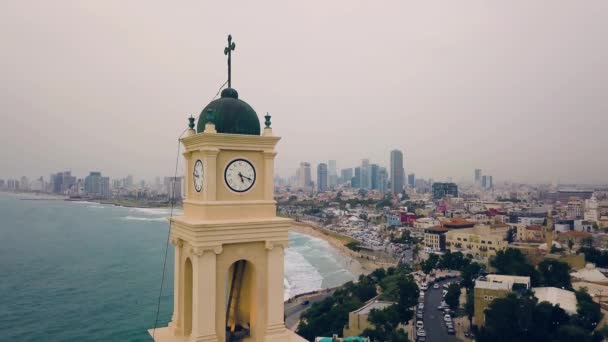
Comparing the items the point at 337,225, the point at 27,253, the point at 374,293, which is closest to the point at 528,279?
the point at 374,293

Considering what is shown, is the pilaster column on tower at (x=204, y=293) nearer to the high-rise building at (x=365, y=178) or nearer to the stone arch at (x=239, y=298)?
the stone arch at (x=239, y=298)

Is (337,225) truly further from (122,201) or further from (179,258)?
(122,201)

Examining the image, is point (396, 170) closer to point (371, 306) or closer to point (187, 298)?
point (371, 306)

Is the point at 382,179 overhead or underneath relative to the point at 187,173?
overhead

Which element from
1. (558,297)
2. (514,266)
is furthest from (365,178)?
(558,297)

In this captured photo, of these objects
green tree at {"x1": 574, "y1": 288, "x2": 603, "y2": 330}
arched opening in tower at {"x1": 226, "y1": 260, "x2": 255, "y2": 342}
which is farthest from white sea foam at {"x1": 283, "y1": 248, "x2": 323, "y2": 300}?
arched opening in tower at {"x1": 226, "y1": 260, "x2": 255, "y2": 342}

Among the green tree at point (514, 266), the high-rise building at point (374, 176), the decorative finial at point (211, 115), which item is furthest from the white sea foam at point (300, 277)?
the high-rise building at point (374, 176)
